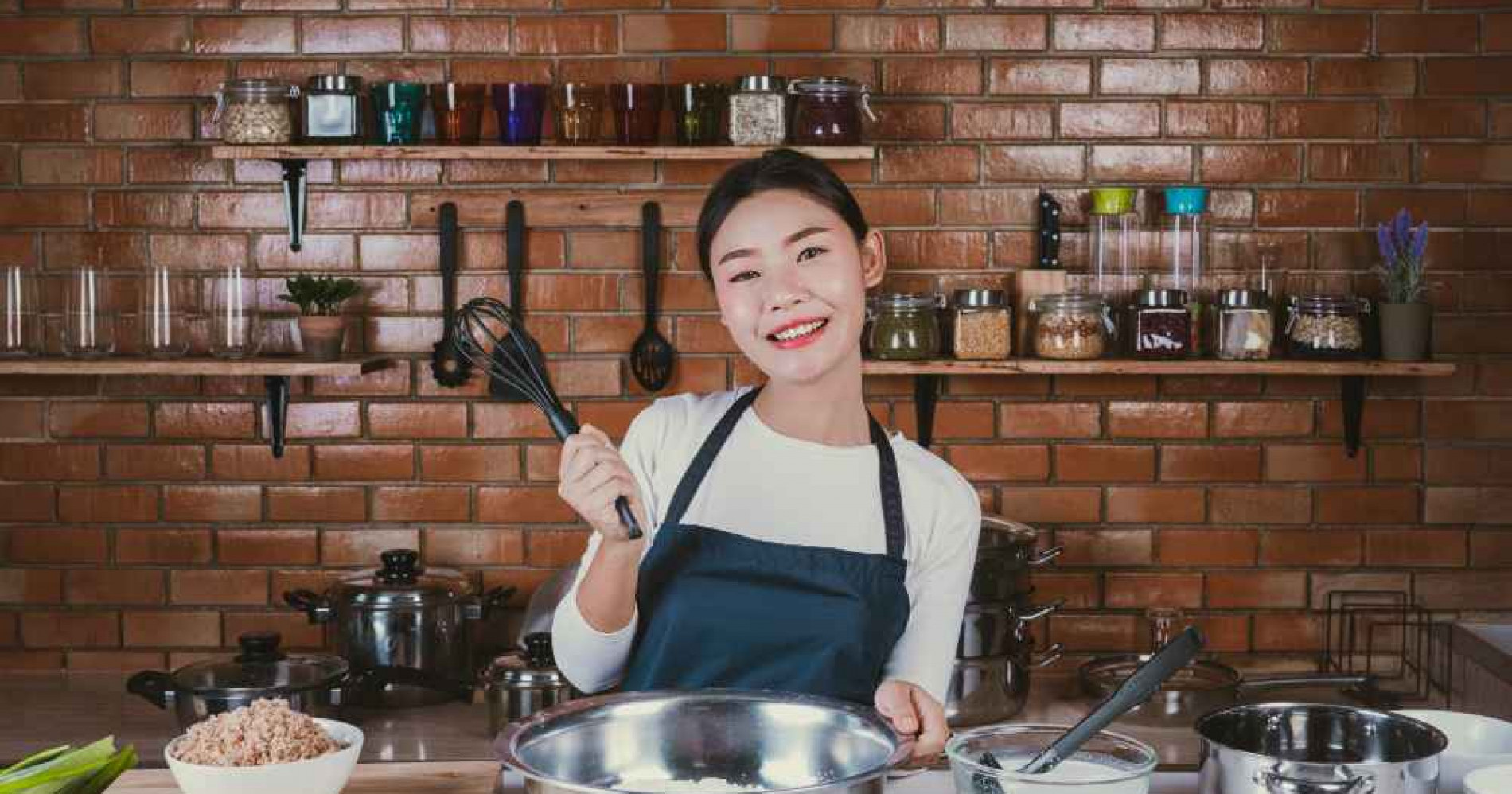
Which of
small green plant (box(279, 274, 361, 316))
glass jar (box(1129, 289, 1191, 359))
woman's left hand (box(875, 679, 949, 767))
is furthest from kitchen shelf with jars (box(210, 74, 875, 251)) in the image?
woman's left hand (box(875, 679, 949, 767))

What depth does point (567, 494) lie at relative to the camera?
5.52 feet

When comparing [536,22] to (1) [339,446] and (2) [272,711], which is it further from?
(2) [272,711]

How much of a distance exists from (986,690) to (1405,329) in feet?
3.43

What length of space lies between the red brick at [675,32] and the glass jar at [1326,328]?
1210 mm

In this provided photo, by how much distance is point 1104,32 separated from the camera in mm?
3197

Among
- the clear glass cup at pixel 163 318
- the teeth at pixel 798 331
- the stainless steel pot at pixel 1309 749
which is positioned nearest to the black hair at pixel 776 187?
the teeth at pixel 798 331

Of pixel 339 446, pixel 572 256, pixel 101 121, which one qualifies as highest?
pixel 101 121

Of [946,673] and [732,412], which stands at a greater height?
[732,412]

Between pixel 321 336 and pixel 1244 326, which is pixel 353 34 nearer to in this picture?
pixel 321 336

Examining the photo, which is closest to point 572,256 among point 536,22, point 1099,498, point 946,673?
point 536,22

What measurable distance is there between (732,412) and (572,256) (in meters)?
1.21

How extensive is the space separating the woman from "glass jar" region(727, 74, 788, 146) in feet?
3.14

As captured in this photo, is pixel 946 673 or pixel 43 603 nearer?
pixel 946 673

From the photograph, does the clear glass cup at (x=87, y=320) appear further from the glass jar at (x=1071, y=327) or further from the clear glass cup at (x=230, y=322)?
the glass jar at (x=1071, y=327)
